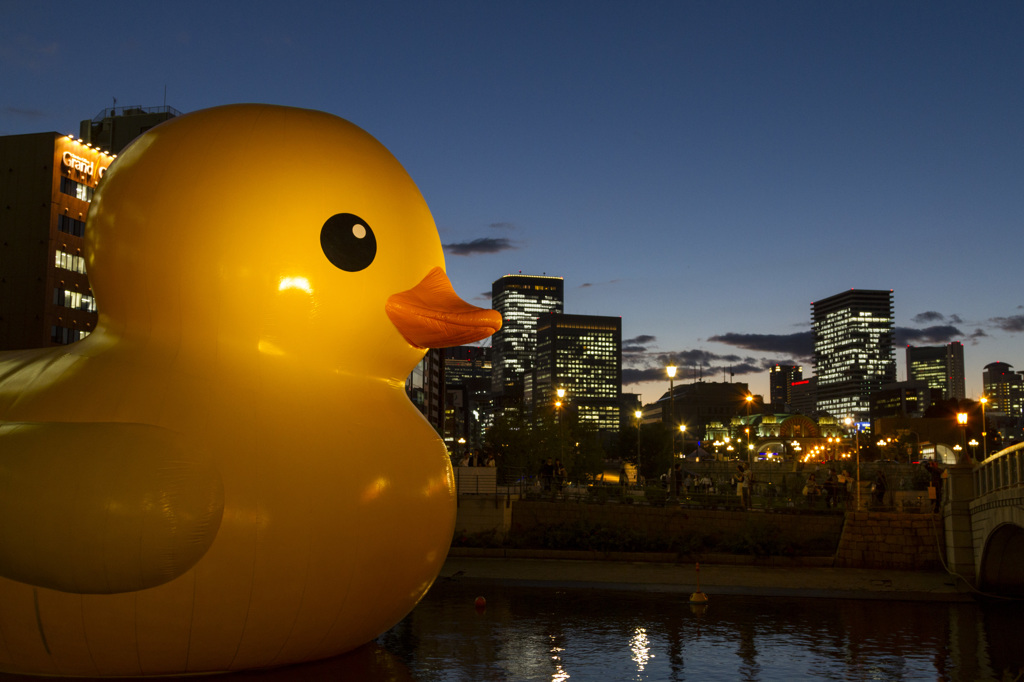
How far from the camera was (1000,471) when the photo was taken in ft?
67.4

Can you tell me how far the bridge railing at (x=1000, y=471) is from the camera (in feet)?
61.3

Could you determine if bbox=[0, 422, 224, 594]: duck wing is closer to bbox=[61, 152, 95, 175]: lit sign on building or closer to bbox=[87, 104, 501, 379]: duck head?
bbox=[87, 104, 501, 379]: duck head

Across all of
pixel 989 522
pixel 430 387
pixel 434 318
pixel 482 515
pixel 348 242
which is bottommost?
pixel 482 515

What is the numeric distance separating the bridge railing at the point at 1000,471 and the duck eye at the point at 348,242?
14.1m

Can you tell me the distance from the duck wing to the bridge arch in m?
19.2

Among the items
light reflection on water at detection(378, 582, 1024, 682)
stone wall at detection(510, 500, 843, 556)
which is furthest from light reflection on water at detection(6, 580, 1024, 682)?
stone wall at detection(510, 500, 843, 556)

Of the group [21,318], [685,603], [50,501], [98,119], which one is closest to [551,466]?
[685,603]

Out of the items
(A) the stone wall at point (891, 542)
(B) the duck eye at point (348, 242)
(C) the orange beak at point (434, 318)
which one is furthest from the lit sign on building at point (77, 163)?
(C) the orange beak at point (434, 318)

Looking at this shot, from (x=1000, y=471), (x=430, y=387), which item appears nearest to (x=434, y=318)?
(x=1000, y=471)

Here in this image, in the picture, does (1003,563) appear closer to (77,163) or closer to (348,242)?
(348,242)

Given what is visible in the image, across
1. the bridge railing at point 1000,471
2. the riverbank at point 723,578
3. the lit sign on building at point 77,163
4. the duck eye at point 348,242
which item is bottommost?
the riverbank at point 723,578

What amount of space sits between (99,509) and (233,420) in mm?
1523

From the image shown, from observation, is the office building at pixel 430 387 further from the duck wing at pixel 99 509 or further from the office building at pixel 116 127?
the duck wing at pixel 99 509

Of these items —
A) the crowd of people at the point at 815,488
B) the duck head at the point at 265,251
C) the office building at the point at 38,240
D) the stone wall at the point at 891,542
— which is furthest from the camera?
the office building at the point at 38,240
